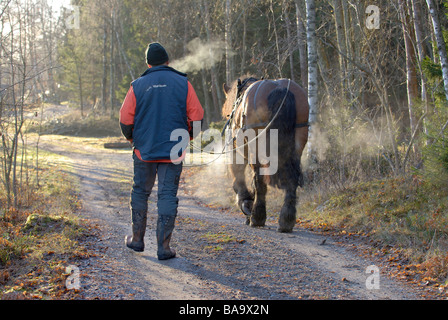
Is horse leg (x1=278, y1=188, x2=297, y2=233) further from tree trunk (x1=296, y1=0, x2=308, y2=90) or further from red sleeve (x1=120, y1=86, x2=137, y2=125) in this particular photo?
tree trunk (x1=296, y1=0, x2=308, y2=90)

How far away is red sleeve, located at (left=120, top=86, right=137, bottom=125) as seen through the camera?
460 cm

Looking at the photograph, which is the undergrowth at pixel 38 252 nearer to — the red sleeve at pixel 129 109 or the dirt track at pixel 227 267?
the dirt track at pixel 227 267

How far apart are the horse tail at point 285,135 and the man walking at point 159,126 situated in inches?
64.1

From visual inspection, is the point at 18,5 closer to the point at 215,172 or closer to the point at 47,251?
the point at 47,251

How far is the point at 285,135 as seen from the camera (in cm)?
605

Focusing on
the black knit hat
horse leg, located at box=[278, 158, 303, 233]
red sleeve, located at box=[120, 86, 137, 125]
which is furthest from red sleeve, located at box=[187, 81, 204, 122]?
horse leg, located at box=[278, 158, 303, 233]

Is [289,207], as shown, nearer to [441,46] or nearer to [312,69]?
[441,46]

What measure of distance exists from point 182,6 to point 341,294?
2353cm

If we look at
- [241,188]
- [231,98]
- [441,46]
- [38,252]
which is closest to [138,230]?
[38,252]

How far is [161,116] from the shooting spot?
4590mm

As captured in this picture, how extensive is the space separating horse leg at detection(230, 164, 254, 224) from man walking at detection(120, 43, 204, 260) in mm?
2552

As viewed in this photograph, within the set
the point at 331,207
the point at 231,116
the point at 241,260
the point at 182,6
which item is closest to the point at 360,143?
the point at 331,207

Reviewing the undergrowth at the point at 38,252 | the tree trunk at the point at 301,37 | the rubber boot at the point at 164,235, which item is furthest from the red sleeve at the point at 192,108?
the tree trunk at the point at 301,37

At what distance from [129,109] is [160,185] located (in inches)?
33.3
